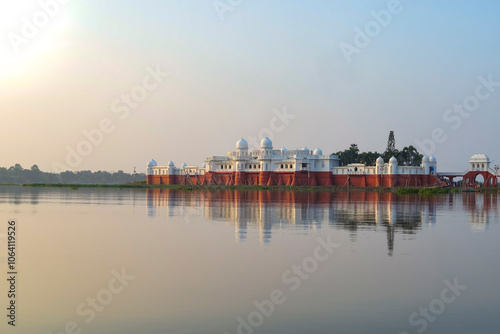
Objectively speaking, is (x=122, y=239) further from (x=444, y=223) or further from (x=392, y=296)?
(x=444, y=223)

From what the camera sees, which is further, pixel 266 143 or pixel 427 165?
pixel 266 143

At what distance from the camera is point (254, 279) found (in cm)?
1511

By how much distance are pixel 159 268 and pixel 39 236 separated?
28.2ft

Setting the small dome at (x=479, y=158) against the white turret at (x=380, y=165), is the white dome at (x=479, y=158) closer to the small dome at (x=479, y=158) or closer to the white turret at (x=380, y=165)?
the small dome at (x=479, y=158)

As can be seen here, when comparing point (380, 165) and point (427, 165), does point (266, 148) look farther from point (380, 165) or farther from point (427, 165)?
point (427, 165)

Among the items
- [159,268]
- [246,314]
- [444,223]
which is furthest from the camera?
[444,223]

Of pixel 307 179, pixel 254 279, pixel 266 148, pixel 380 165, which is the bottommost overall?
pixel 254 279

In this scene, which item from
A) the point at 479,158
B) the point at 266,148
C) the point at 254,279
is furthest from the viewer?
the point at 266,148

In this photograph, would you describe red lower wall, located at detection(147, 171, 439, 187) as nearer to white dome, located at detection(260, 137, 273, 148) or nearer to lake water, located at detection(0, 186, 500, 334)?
white dome, located at detection(260, 137, 273, 148)

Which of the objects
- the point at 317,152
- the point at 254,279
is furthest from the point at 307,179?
the point at 254,279

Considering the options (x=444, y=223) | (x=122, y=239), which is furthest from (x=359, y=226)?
(x=122, y=239)

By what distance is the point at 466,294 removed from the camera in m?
13.8

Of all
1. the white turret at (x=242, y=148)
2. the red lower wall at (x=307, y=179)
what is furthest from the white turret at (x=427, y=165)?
the white turret at (x=242, y=148)

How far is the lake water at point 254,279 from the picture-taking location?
1162 centimetres
